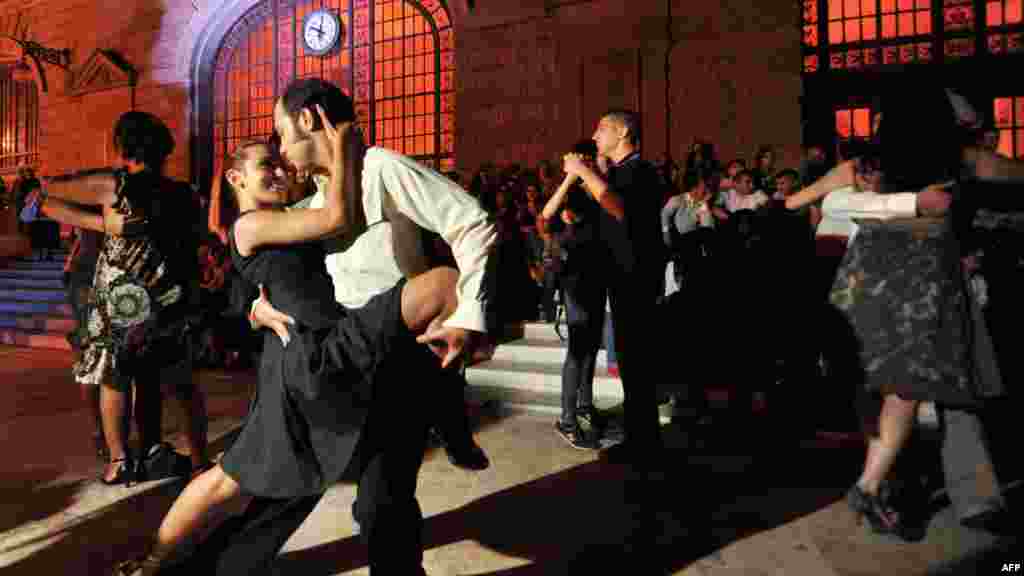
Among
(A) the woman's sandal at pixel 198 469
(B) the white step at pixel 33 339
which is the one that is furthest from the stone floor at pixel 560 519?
(B) the white step at pixel 33 339

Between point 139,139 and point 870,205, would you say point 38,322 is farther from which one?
point 870,205

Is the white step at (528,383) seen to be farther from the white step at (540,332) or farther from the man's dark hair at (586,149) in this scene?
the man's dark hair at (586,149)

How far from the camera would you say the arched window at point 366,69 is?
48.9 feet

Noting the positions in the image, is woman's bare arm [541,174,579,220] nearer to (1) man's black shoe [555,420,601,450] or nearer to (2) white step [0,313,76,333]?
(1) man's black shoe [555,420,601,450]

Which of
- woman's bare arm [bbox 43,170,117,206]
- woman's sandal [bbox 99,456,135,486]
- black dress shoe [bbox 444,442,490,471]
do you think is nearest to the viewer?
black dress shoe [bbox 444,442,490,471]

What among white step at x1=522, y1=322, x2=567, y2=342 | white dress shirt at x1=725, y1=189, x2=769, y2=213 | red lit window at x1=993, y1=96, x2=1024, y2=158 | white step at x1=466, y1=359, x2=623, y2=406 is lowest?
white step at x1=466, y1=359, x2=623, y2=406

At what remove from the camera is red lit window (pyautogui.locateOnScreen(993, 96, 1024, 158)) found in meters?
10.1

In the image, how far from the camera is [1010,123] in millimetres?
10242

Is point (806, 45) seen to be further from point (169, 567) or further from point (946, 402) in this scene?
point (169, 567)

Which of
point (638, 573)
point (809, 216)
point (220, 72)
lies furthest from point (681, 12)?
point (220, 72)

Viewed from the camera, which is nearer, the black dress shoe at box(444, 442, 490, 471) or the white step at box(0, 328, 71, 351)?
the black dress shoe at box(444, 442, 490, 471)

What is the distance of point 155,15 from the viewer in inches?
685

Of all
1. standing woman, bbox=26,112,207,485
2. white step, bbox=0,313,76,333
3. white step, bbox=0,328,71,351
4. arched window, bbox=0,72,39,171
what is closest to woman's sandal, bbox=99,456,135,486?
standing woman, bbox=26,112,207,485

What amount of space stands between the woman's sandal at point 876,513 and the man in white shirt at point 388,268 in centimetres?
216
